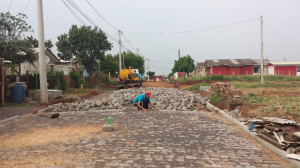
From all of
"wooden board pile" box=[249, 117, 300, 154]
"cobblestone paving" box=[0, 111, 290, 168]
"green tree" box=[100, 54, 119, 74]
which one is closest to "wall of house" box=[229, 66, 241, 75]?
"green tree" box=[100, 54, 119, 74]

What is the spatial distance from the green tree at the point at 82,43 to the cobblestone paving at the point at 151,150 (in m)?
27.5

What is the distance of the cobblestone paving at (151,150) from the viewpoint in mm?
4426

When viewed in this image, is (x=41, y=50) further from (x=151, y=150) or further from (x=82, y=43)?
(x=82, y=43)

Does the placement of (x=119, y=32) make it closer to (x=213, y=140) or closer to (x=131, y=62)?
(x=131, y=62)

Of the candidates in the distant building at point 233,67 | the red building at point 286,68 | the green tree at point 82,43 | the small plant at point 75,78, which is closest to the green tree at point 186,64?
the distant building at point 233,67

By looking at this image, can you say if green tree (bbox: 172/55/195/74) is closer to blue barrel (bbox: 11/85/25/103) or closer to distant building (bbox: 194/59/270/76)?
distant building (bbox: 194/59/270/76)

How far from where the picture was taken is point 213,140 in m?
5.96

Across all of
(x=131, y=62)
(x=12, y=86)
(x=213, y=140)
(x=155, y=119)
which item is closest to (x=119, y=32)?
(x=131, y=62)

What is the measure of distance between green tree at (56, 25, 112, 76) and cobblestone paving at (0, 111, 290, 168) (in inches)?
1084

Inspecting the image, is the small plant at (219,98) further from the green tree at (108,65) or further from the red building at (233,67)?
the green tree at (108,65)

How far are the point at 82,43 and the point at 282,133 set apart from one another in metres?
32.1

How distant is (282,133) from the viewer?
513 centimetres

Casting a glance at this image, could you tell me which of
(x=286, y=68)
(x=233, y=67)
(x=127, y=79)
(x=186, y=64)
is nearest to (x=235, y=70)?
(x=233, y=67)

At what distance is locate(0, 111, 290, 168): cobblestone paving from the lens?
4.43m
